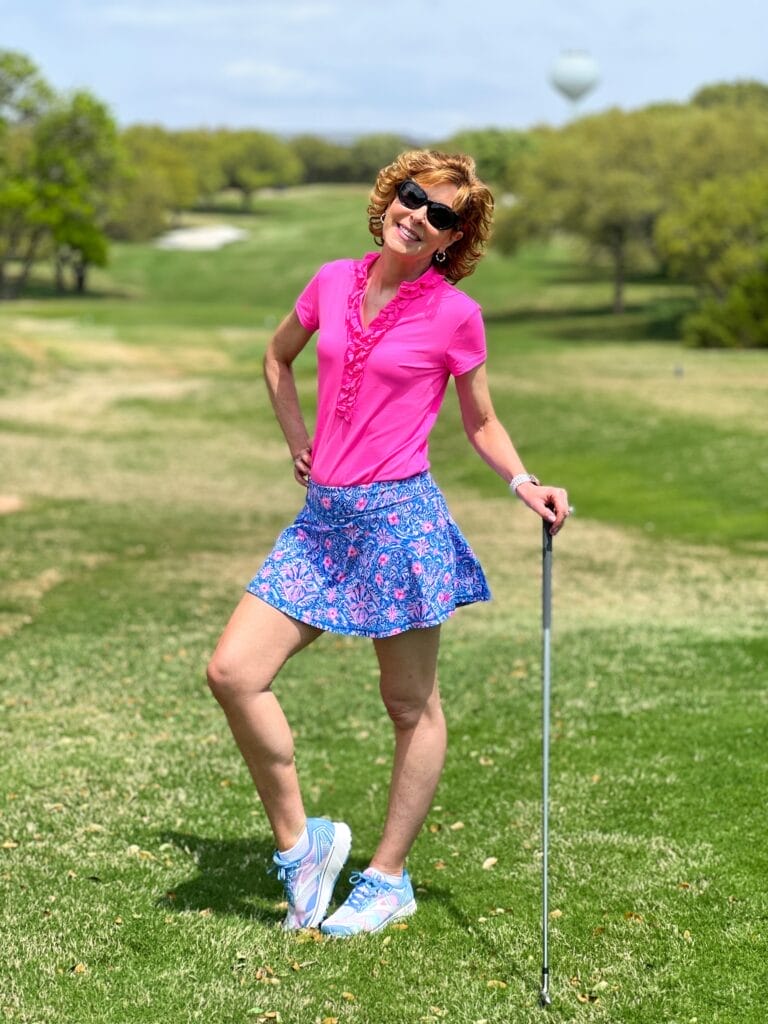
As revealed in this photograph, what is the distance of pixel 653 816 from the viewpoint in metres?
7.19

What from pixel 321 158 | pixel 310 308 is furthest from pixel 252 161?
pixel 310 308

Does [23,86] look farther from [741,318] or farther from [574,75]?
[574,75]

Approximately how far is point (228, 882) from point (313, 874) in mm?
864

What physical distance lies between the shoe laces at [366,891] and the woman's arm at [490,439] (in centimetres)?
150

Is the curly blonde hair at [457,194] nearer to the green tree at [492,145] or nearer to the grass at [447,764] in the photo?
the grass at [447,764]

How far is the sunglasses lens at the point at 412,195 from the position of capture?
211 inches

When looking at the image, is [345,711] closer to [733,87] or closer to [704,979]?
[704,979]

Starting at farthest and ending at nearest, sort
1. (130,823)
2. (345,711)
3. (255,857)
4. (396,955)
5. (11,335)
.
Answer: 1. (11,335)
2. (345,711)
3. (130,823)
4. (255,857)
5. (396,955)

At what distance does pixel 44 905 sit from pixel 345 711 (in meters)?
4.35

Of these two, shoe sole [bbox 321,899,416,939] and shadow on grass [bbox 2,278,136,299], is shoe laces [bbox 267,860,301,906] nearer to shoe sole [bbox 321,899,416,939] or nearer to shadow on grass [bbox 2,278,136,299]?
shoe sole [bbox 321,899,416,939]

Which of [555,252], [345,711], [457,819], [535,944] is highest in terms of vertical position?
[535,944]

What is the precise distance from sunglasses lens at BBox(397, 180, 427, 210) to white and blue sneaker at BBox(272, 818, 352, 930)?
228 centimetres

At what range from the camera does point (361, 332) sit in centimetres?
538

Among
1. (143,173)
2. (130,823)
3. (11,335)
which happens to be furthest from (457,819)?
(143,173)
